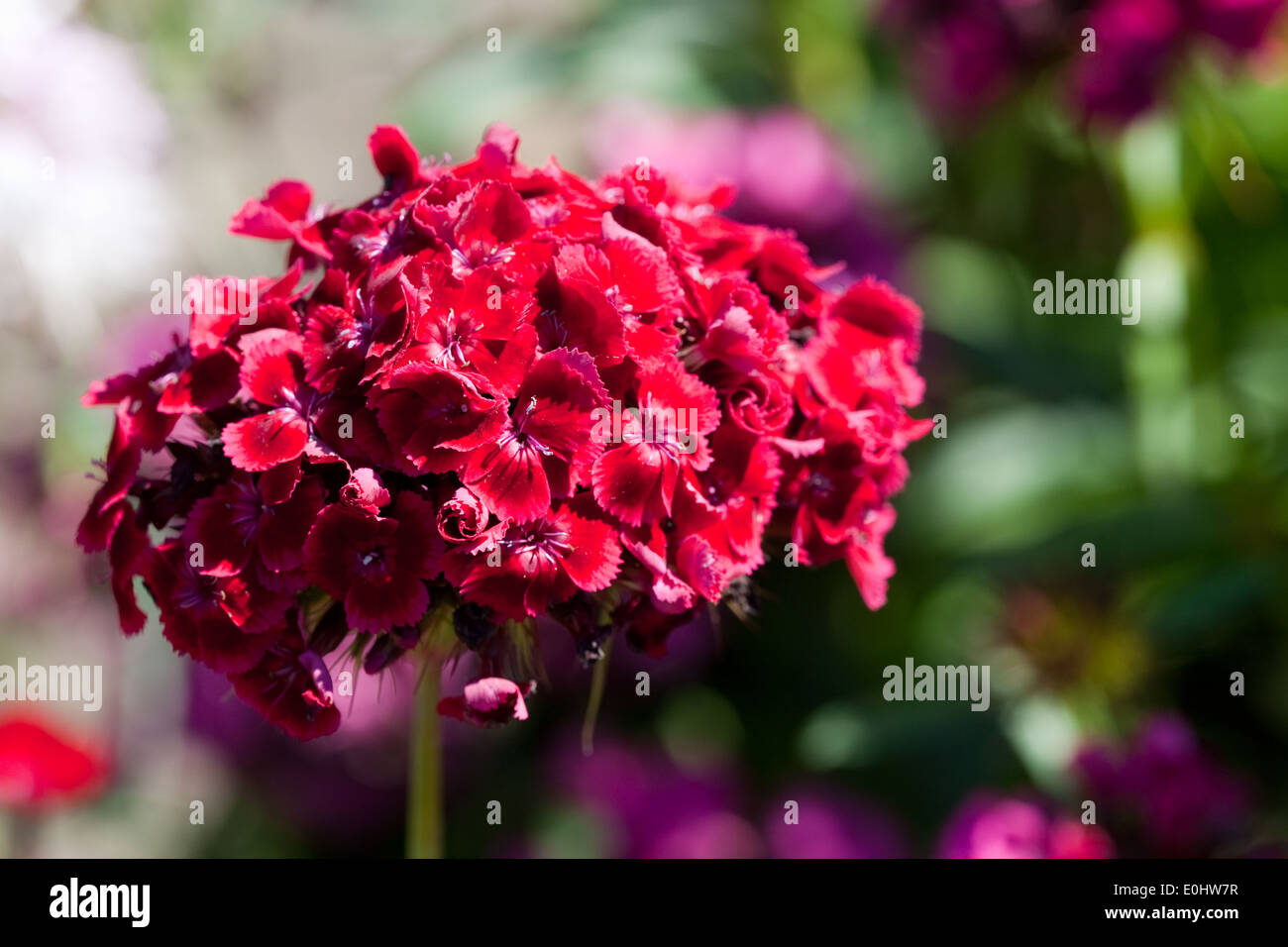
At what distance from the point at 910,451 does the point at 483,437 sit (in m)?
1.69

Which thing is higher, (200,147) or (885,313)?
(200,147)

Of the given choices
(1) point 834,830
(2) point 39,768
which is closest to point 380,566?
(1) point 834,830

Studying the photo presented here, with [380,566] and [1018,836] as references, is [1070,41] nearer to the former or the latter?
[1018,836]

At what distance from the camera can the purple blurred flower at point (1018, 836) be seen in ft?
4.81

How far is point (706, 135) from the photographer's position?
2.44 meters

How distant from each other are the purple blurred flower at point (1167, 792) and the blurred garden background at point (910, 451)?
0.12 meters

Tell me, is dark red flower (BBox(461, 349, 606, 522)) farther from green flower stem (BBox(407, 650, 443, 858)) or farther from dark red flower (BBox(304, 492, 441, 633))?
green flower stem (BBox(407, 650, 443, 858))

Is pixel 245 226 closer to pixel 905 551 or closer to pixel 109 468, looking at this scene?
pixel 109 468

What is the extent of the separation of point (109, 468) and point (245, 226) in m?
0.25

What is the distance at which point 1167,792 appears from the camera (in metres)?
1.55

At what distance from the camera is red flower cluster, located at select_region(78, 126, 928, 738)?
92 cm
